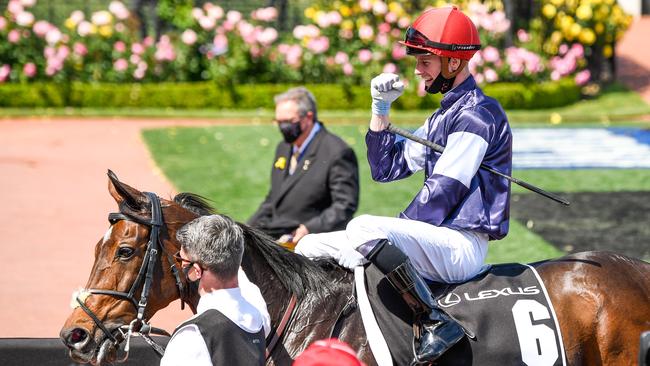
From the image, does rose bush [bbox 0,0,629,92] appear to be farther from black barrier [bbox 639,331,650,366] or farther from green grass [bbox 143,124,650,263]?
black barrier [bbox 639,331,650,366]

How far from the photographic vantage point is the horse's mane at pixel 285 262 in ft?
14.5

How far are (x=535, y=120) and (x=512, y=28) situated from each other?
3.01m

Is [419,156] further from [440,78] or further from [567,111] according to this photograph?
[567,111]

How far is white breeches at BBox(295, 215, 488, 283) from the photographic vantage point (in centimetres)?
419

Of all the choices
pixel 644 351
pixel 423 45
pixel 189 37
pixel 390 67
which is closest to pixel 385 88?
pixel 423 45

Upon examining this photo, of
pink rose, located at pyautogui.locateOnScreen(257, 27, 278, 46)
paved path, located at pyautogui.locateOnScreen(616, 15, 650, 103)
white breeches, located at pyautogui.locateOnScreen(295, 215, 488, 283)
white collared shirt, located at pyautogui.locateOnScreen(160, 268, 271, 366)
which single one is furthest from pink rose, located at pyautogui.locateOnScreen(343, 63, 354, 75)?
white collared shirt, located at pyautogui.locateOnScreen(160, 268, 271, 366)

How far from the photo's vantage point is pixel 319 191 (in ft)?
22.5

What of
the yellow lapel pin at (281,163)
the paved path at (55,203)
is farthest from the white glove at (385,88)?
the paved path at (55,203)

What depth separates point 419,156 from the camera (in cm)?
470

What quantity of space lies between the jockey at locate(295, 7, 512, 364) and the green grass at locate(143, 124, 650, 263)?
4.71 m

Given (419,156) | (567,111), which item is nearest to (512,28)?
(567,111)

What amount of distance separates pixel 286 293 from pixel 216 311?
2.87ft

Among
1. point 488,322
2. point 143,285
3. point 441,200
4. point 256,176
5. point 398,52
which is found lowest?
point 256,176

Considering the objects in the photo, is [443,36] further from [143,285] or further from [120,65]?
[120,65]
